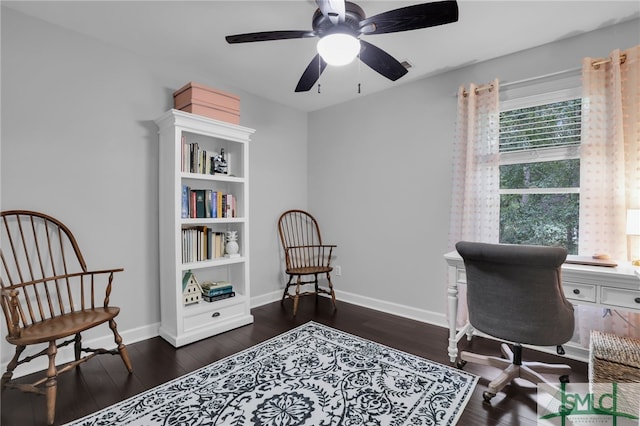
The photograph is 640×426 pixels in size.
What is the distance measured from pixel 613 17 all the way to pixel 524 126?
83 centimetres

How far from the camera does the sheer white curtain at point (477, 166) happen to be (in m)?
2.59

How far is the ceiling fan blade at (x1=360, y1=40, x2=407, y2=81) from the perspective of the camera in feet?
6.07

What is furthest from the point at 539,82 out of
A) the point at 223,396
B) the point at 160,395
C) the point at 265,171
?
the point at 160,395

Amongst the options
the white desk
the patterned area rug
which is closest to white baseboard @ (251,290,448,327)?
the patterned area rug

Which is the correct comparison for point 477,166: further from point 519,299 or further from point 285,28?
point 285,28

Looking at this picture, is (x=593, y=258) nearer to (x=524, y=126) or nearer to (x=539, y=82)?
(x=524, y=126)

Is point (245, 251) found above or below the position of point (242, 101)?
below

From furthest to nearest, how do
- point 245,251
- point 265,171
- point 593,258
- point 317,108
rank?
point 317,108
point 265,171
point 245,251
point 593,258

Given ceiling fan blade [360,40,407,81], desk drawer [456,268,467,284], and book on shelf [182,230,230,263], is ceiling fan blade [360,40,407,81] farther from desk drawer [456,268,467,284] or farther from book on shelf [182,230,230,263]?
book on shelf [182,230,230,263]

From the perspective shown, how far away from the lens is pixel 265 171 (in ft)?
11.9

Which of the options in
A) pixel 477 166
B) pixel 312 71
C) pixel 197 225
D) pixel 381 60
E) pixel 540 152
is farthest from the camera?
pixel 197 225

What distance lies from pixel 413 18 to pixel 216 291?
8.52 ft

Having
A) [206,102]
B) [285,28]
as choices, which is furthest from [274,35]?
[206,102]

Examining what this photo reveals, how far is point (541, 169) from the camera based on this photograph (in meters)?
2.53
